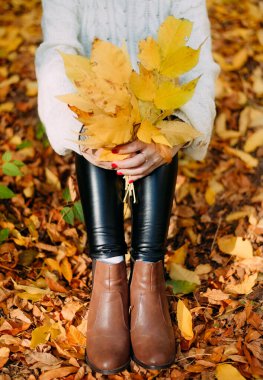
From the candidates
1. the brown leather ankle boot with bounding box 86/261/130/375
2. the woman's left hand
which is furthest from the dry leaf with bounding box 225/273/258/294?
the woman's left hand

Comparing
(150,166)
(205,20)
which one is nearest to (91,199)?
(150,166)

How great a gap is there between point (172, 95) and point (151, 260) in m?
0.57

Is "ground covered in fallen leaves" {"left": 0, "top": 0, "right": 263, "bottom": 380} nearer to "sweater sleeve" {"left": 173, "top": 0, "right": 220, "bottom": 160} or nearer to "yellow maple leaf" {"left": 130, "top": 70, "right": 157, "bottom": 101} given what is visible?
"sweater sleeve" {"left": 173, "top": 0, "right": 220, "bottom": 160}

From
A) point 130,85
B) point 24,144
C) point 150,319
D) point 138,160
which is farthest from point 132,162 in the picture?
point 24,144

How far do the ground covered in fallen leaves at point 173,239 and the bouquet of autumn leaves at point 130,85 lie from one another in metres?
0.65

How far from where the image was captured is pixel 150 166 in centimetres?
122

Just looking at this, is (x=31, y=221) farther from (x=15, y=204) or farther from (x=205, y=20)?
(x=205, y=20)

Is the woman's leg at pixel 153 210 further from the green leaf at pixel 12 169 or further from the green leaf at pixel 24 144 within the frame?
the green leaf at pixel 24 144

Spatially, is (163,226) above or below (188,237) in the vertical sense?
above

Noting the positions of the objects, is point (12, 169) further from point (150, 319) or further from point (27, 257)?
point (150, 319)

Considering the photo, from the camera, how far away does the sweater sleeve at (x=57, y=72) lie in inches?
49.9

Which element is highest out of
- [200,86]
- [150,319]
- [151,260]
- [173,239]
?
[200,86]

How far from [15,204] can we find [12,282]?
0.38 metres

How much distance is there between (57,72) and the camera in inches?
51.8
